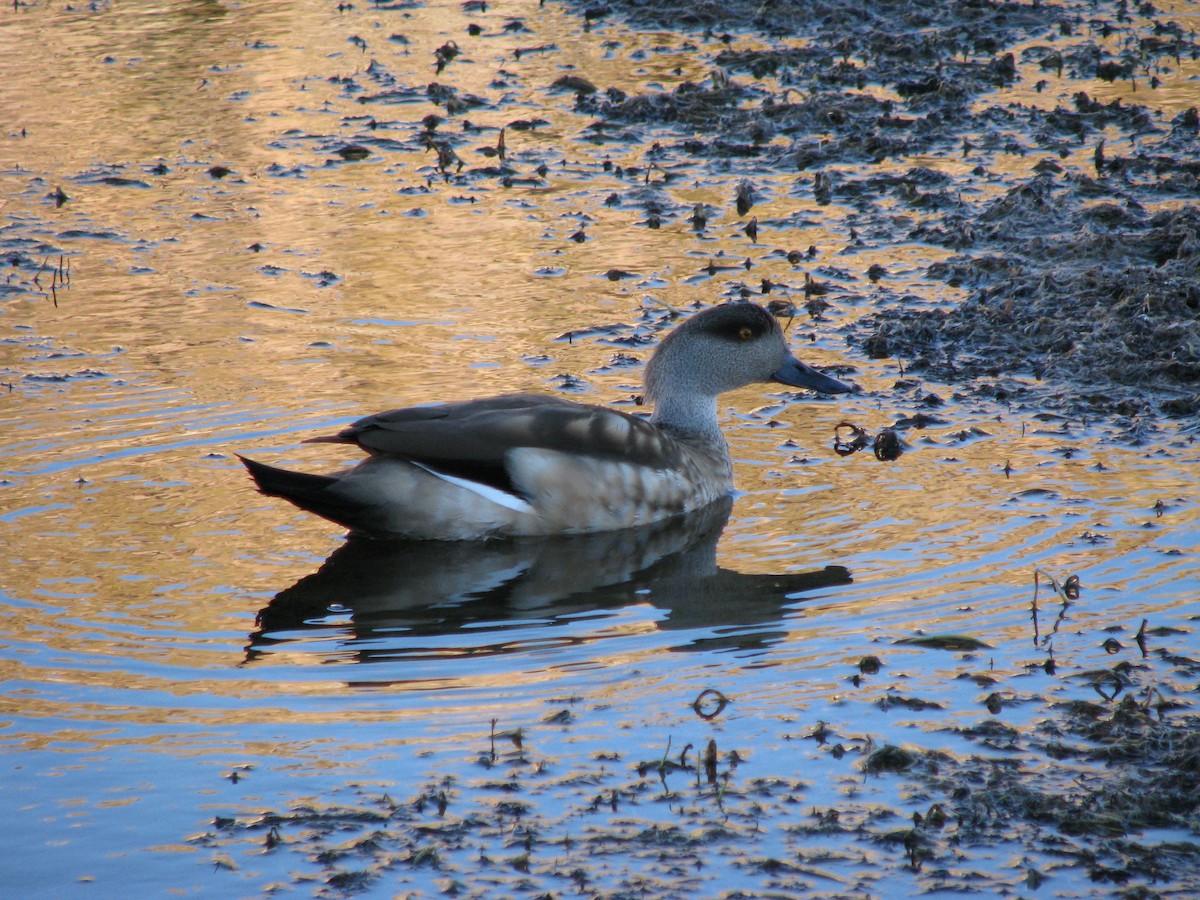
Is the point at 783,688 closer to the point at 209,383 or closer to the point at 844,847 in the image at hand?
the point at 844,847

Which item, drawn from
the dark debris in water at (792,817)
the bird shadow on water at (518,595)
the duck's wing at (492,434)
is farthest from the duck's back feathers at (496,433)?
the dark debris in water at (792,817)

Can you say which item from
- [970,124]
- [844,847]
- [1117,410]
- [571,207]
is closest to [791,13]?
[970,124]

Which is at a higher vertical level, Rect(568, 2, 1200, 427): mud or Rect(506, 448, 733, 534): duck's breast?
Rect(568, 2, 1200, 427): mud

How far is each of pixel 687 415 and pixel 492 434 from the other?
143cm

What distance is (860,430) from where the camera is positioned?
26.8ft

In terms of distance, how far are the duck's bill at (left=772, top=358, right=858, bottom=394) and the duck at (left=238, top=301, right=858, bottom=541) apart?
0.68m

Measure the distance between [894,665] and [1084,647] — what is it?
0.69 m

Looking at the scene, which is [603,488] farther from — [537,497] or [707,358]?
[707,358]

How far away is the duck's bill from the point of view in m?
8.52

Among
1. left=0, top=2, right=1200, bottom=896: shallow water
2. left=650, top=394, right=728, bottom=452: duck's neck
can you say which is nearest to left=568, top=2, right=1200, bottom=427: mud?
left=0, top=2, right=1200, bottom=896: shallow water

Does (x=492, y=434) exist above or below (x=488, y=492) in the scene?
above

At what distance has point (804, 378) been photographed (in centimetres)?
858

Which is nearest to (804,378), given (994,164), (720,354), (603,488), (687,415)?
(720,354)

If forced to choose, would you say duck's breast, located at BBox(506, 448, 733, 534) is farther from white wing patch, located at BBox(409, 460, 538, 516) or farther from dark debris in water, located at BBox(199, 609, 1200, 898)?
dark debris in water, located at BBox(199, 609, 1200, 898)
